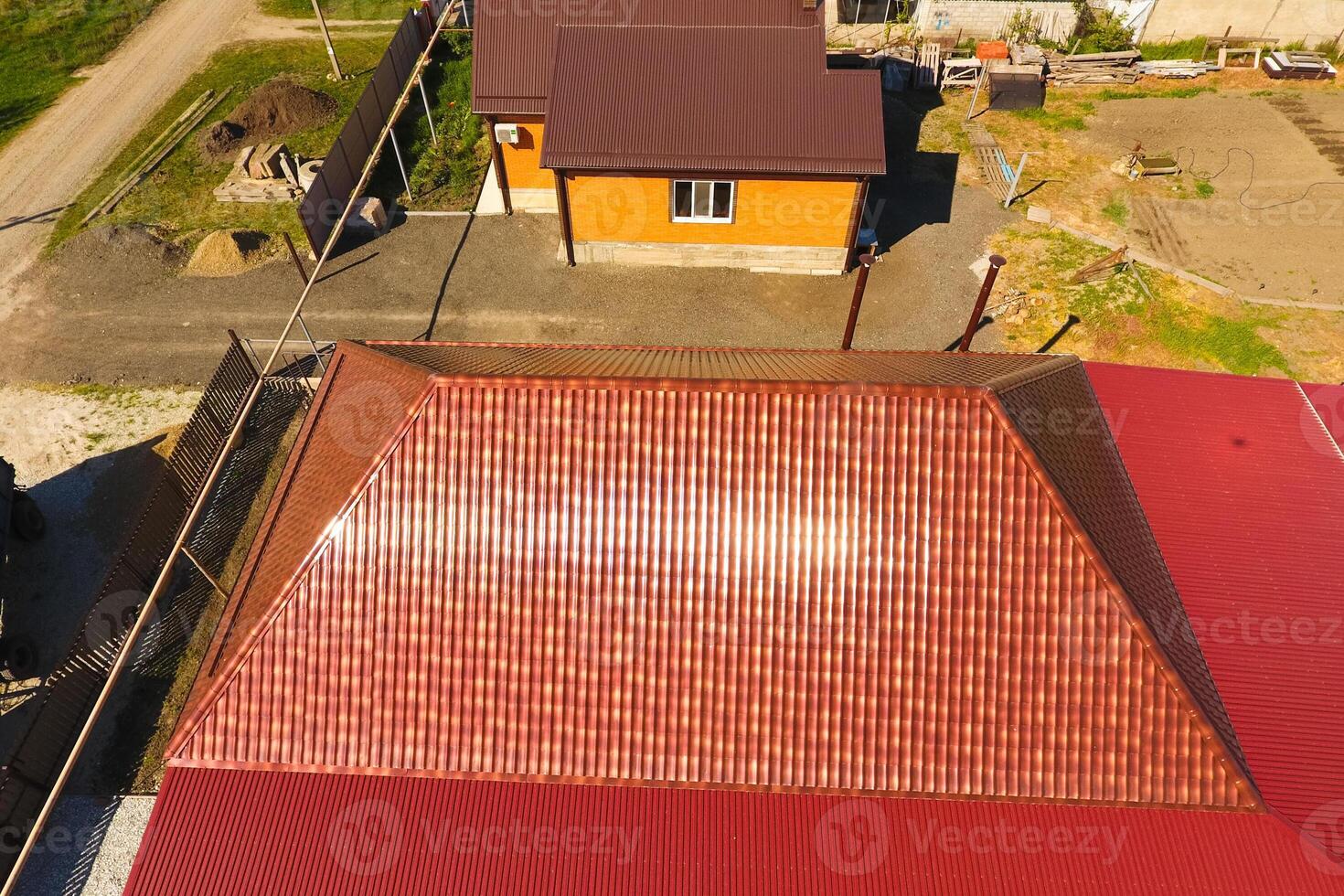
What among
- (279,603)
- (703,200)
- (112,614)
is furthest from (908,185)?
(112,614)

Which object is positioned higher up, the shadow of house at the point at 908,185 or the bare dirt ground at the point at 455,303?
the shadow of house at the point at 908,185

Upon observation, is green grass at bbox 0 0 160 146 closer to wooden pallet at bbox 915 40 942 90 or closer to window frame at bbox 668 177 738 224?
window frame at bbox 668 177 738 224

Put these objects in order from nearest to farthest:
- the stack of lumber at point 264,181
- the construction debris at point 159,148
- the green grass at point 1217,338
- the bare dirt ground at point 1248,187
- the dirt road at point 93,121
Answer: the green grass at point 1217,338, the bare dirt ground at point 1248,187, the dirt road at point 93,121, the stack of lumber at point 264,181, the construction debris at point 159,148

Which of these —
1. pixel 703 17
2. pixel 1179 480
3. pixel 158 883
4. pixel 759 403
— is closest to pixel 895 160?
pixel 703 17

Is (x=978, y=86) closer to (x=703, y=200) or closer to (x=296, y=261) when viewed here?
(x=703, y=200)

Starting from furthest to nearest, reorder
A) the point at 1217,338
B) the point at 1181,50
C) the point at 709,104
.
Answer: the point at 1181,50
the point at 709,104
the point at 1217,338

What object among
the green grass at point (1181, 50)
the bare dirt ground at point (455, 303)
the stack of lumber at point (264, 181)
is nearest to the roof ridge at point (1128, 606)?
the bare dirt ground at point (455, 303)

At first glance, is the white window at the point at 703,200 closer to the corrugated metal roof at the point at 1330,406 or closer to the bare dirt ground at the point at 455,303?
the bare dirt ground at the point at 455,303
